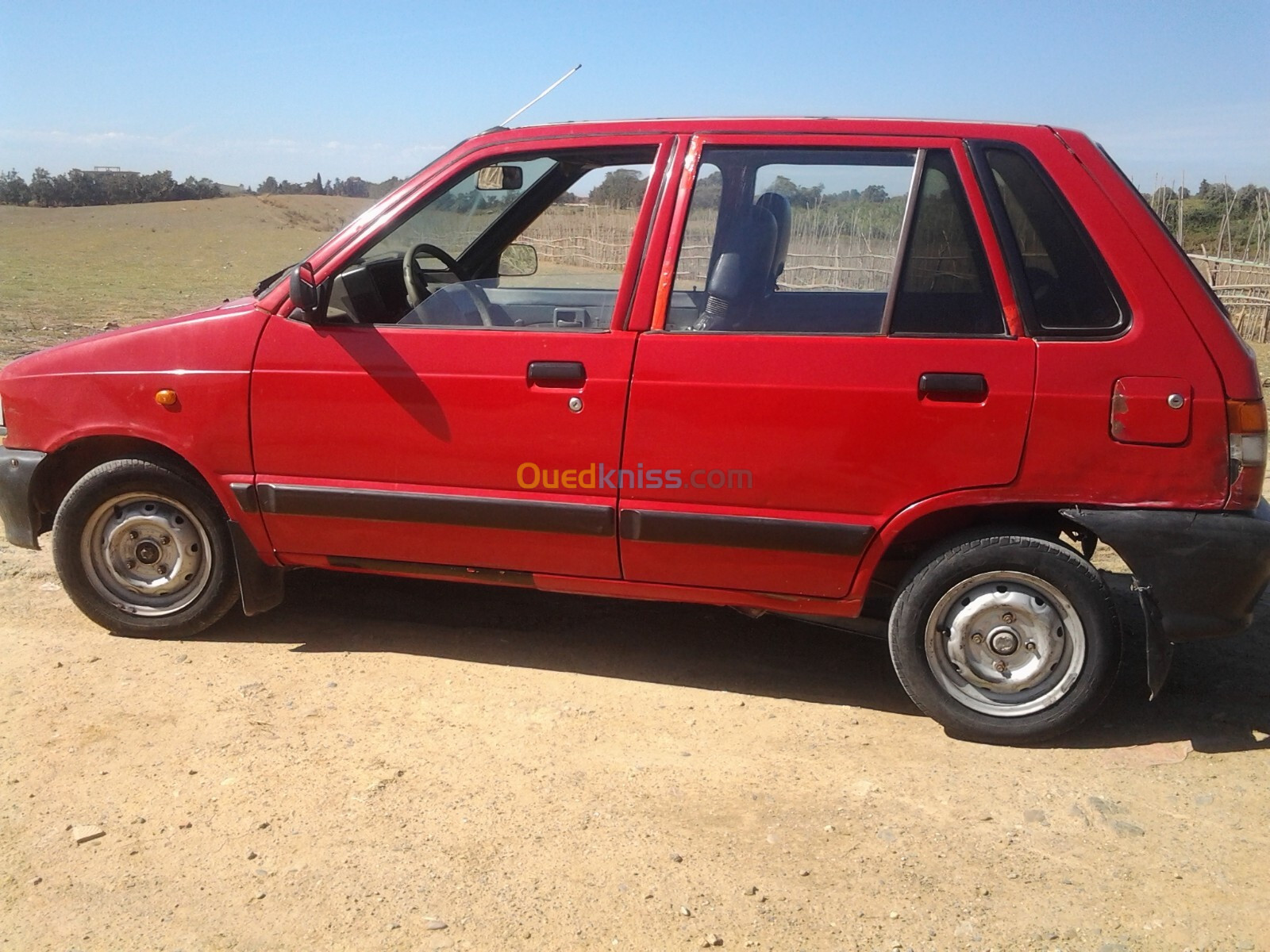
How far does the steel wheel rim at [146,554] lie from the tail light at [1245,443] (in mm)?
3602

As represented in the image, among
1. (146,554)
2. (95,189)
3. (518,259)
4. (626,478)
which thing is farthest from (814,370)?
(95,189)

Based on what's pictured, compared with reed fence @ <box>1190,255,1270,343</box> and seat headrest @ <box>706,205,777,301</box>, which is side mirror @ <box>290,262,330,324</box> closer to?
seat headrest @ <box>706,205,777,301</box>

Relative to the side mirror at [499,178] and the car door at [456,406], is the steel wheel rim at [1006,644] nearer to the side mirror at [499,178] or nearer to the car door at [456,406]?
the car door at [456,406]

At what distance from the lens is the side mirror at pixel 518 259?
458 centimetres

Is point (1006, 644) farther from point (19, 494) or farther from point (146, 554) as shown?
point (19, 494)

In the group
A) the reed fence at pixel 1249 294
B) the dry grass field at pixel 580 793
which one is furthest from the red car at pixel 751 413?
the reed fence at pixel 1249 294

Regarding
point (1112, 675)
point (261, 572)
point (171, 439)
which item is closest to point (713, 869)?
point (1112, 675)

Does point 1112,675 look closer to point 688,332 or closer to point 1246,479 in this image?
point 1246,479

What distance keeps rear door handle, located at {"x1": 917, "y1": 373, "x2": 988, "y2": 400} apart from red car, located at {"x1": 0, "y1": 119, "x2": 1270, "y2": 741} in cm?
1

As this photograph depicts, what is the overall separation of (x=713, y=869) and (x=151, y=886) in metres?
1.44

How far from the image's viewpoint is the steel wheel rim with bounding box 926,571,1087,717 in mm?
3441

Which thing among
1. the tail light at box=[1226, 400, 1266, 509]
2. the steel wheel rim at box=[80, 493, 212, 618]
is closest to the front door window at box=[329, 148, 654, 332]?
the steel wheel rim at box=[80, 493, 212, 618]

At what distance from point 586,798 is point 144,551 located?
2195 mm

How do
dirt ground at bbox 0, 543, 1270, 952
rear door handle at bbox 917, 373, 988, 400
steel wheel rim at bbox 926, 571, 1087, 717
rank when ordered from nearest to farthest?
dirt ground at bbox 0, 543, 1270, 952, rear door handle at bbox 917, 373, 988, 400, steel wheel rim at bbox 926, 571, 1087, 717
